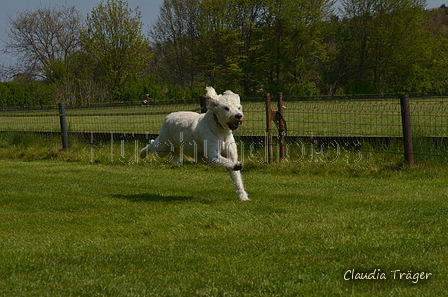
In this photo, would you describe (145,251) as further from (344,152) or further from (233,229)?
(344,152)

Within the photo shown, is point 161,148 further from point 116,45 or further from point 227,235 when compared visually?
point 116,45

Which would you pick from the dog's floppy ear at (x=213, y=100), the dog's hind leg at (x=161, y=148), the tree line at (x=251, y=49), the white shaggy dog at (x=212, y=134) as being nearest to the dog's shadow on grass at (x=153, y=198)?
the white shaggy dog at (x=212, y=134)

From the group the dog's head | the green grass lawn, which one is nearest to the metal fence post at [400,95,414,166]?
the green grass lawn

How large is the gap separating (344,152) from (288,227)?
555 centimetres

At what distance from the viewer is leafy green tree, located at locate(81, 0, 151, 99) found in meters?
50.8

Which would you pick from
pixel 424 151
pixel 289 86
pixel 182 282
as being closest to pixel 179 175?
pixel 424 151

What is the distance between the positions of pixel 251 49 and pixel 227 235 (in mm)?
47841

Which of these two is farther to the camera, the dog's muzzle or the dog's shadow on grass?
the dog's shadow on grass

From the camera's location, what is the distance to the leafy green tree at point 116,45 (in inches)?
2002

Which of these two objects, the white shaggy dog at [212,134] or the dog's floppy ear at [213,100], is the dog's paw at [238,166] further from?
the dog's floppy ear at [213,100]

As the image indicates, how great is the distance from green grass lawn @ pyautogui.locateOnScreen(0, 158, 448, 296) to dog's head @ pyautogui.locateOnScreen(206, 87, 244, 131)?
1.21m

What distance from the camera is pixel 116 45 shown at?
51156 millimetres

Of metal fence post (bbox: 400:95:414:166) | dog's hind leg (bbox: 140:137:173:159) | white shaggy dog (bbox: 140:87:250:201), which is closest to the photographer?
white shaggy dog (bbox: 140:87:250:201)

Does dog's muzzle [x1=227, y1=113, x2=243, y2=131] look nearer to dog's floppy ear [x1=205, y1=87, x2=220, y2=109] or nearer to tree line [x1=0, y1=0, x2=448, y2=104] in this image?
dog's floppy ear [x1=205, y1=87, x2=220, y2=109]
